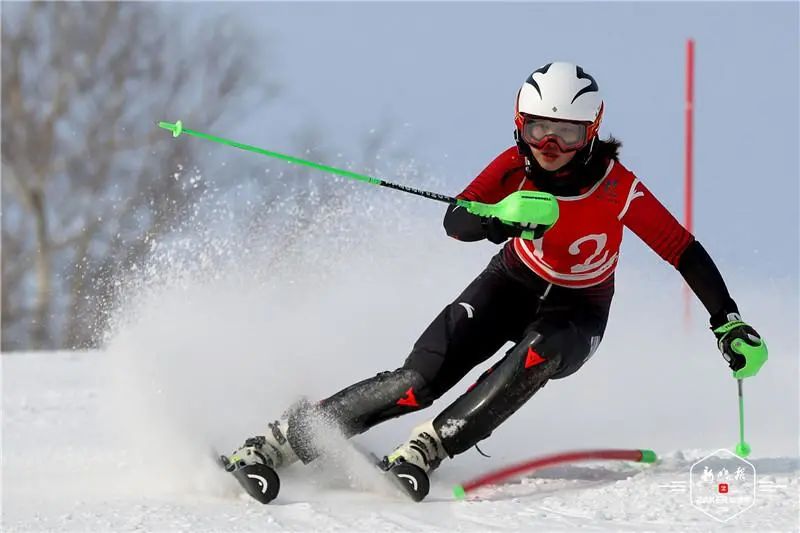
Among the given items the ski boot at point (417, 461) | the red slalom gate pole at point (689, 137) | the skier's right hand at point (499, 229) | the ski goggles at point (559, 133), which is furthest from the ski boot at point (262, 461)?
the red slalom gate pole at point (689, 137)

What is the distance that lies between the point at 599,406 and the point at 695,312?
3.12m

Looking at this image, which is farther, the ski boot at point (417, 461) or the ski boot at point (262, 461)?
the ski boot at point (417, 461)

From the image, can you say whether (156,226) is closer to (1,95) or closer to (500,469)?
(500,469)

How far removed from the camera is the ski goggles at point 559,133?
4.61 m

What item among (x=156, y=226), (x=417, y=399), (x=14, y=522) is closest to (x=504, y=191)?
(x=417, y=399)

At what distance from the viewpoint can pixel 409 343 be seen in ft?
22.5

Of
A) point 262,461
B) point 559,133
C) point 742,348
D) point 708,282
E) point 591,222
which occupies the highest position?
point 559,133

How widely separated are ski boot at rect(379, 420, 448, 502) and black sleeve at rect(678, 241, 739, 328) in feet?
3.91

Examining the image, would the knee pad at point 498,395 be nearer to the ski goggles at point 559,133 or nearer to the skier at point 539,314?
the skier at point 539,314

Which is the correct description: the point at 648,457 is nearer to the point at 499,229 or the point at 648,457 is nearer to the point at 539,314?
the point at 539,314

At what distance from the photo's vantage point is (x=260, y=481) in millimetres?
4312

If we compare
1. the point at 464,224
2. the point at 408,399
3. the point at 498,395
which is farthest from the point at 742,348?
the point at 408,399

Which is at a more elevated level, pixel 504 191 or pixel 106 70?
pixel 106 70

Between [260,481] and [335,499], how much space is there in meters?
0.30
